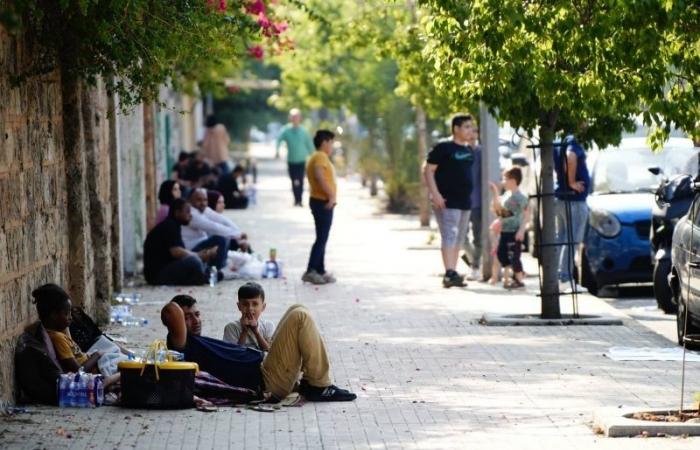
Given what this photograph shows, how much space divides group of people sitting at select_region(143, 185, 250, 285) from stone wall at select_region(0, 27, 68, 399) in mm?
5440

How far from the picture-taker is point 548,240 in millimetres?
15758

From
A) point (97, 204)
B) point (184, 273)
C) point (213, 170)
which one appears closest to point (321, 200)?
point (184, 273)

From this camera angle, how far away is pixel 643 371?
12.8 meters

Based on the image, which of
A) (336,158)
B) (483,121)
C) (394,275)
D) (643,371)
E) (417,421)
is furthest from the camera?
(336,158)

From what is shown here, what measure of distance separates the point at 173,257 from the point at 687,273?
23.9ft

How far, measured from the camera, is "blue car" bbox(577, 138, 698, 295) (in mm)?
18672

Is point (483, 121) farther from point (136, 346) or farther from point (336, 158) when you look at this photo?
point (336, 158)

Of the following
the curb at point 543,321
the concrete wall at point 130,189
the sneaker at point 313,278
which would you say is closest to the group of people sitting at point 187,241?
the concrete wall at point 130,189

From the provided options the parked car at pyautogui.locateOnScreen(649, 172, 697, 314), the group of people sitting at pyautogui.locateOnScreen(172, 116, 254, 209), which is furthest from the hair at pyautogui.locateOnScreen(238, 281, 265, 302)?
the group of people sitting at pyautogui.locateOnScreen(172, 116, 254, 209)

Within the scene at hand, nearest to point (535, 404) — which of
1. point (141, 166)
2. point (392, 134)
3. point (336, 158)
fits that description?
point (141, 166)

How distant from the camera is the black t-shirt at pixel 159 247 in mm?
19531

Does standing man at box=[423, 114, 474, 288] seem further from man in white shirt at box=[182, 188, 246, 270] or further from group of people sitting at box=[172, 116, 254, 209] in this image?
group of people sitting at box=[172, 116, 254, 209]

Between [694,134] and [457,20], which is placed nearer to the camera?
[694,134]

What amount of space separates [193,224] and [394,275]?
2666 millimetres
